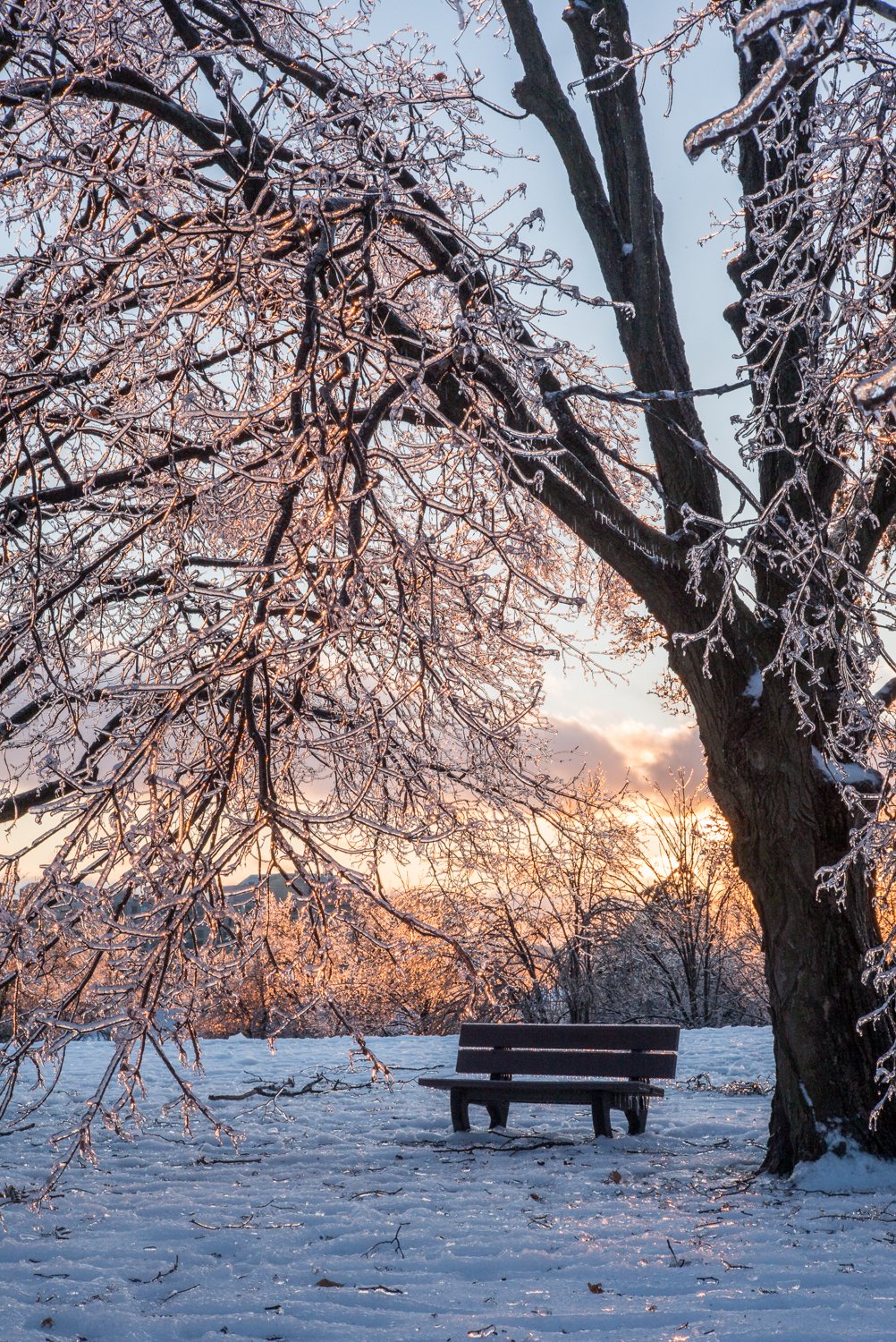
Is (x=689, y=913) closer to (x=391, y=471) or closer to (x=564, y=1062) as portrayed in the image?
(x=564, y=1062)

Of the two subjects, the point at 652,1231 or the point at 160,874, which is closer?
the point at 160,874

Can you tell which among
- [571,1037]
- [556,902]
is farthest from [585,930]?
[571,1037]

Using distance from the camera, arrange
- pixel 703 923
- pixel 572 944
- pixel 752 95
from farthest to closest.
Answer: pixel 703 923, pixel 572 944, pixel 752 95

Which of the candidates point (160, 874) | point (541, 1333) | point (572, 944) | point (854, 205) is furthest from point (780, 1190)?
point (572, 944)

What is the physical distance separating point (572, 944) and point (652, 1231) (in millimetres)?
7175

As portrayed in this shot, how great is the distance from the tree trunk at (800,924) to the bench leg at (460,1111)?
195 cm

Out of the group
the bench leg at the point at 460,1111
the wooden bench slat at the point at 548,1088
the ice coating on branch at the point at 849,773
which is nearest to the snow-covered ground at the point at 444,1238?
the bench leg at the point at 460,1111

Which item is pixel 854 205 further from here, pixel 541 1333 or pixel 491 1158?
pixel 491 1158

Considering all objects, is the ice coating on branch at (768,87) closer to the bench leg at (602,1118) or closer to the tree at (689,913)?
the bench leg at (602,1118)

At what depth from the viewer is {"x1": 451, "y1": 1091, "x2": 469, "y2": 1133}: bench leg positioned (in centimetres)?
671

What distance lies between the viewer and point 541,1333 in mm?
3348

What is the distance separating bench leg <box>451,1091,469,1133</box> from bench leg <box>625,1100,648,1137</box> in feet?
3.23

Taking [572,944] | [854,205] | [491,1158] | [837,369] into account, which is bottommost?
[491,1158]

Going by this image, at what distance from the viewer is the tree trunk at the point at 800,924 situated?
526 cm
